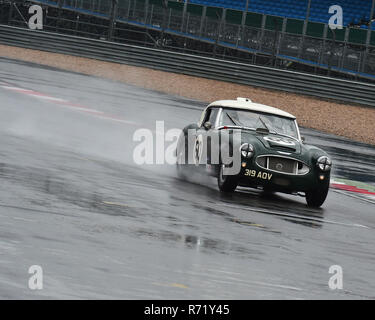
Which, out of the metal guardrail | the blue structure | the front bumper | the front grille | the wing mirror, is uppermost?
A: the blue structure

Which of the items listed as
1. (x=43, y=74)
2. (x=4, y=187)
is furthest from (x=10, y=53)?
(x=4, y=187)

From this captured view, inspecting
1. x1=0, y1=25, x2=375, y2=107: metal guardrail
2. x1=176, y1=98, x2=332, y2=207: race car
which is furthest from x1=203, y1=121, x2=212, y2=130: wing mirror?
x1=0, y1=25, x2=375, y2=107: metal guardrail

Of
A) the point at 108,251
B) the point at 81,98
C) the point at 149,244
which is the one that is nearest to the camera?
the point at 108,251

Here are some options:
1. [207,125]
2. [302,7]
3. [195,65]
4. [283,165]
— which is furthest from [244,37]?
[283,165]

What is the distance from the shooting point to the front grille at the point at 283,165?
40.4ft

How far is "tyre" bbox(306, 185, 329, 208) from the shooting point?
495 inches

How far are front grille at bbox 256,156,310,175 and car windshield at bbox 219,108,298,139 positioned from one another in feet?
3.68

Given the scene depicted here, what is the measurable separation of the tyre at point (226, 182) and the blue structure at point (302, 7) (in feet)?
106

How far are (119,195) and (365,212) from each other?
161 inches

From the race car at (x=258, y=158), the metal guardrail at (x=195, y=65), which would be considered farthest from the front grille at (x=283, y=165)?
the metal guardrail at (x=195, y=65)

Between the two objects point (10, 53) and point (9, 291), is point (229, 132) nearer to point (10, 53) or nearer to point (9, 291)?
point (9, 291)

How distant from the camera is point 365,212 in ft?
42.7

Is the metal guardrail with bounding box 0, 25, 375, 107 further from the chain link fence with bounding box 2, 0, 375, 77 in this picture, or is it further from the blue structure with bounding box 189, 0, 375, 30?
the blue structure with bounding box 189, 0, 375, 30

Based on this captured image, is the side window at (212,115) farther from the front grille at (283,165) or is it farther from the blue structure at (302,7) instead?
the blue structure at (302,7)
